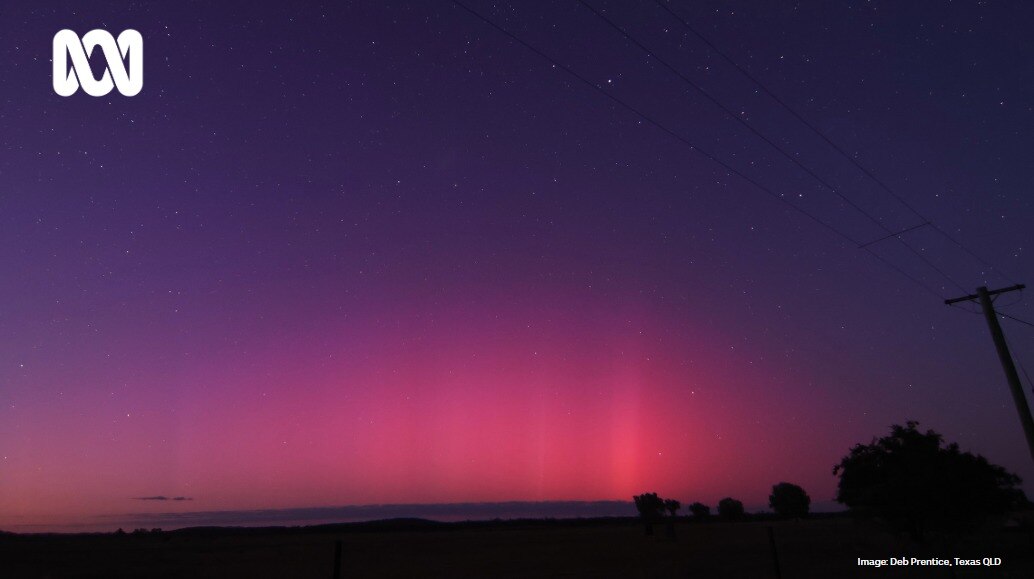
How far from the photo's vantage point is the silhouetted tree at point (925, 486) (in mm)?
32906

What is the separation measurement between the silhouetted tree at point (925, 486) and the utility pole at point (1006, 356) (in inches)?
488

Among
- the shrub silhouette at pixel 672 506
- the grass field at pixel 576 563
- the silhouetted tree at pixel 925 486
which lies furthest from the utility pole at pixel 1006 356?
the shrub silhouette at pixel 672 506

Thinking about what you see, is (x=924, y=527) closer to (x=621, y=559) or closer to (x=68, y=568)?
(x=621, y=559)

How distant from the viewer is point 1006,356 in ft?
74.0

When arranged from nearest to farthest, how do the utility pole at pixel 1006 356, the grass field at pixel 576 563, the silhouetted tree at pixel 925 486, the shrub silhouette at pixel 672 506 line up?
the utility pole at pixel 1006 356
the grass field at pixel 576 563
the silhouetted tree at pixel 925 486
the shrub silhouette at pixel 672 506

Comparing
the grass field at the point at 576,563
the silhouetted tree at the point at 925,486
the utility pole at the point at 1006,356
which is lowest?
the grass field at the point at 576,563

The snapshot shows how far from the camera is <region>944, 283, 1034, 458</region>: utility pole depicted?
21.3 m

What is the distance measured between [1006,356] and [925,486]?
1368 cm

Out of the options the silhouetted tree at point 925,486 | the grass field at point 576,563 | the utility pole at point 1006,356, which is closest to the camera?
the utility pole at point 1006,356

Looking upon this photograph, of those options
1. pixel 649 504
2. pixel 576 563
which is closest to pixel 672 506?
pixel 649 504

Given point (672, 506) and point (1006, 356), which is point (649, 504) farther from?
point (1006, 356)

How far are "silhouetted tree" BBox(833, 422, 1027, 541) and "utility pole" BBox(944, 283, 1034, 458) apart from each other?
12.4 metres

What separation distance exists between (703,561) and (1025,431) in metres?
19.8

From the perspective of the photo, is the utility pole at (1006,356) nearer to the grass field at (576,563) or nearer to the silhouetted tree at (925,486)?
the grass field at (576,563)
